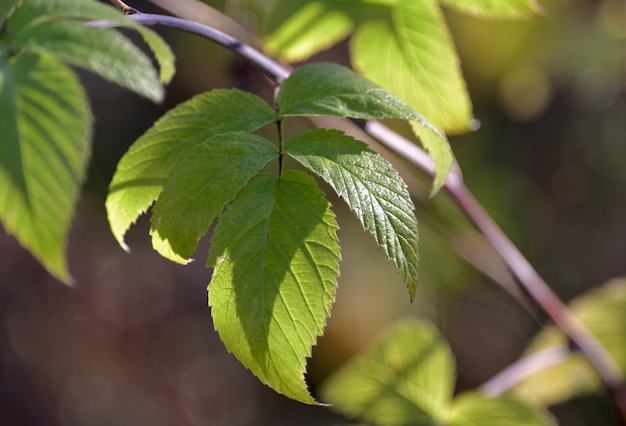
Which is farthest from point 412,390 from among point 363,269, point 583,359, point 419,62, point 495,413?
point 363,269

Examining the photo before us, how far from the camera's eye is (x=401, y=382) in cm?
114

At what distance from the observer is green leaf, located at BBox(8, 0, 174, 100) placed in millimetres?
533

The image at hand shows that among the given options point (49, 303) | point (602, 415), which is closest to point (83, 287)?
point (49, 303)

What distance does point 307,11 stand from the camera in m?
0.97

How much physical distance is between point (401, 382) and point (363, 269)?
1.08m

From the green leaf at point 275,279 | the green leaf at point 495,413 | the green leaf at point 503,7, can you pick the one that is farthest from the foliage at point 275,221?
the green leaf at point 495,413

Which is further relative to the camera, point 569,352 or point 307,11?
point 569,352

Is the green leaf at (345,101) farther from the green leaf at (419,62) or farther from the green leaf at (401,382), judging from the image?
the green leaf at (401,382)

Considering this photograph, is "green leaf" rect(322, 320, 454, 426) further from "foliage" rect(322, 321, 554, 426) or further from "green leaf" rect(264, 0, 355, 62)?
"green leaf" rect(264, 0, 355, 62)

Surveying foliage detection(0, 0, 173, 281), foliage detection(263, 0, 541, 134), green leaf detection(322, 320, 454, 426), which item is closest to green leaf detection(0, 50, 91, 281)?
foliage detection(0, 0, 173, 281)

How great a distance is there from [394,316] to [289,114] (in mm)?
1618

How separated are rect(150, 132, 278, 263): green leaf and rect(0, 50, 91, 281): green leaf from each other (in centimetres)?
7

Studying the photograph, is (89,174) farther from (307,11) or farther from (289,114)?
(289,114)

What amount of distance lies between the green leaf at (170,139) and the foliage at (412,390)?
21.8 inches
